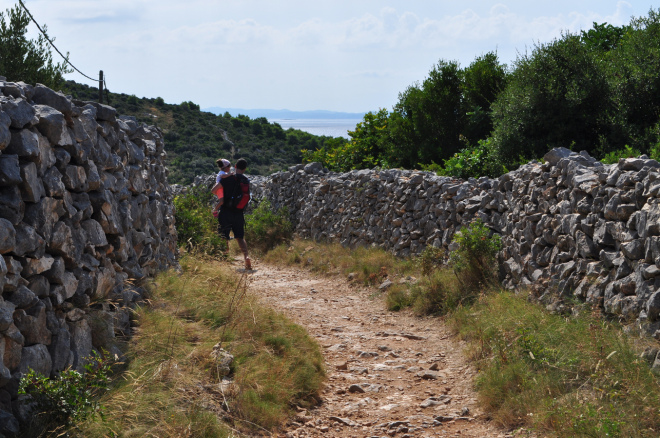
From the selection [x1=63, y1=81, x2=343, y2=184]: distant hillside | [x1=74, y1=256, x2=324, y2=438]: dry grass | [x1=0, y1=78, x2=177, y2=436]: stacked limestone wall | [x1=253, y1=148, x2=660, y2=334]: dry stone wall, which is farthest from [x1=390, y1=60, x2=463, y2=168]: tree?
[x1=63, y1=81, x2=343, y2=184]: distant hillside

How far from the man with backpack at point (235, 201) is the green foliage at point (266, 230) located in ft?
11.4

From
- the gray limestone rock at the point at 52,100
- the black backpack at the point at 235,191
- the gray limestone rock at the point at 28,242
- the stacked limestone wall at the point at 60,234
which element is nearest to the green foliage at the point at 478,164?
the black backpack at the point at 235,191

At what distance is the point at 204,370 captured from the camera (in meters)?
5.16

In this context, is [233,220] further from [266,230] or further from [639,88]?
[639,88]

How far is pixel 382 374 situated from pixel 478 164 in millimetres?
6283

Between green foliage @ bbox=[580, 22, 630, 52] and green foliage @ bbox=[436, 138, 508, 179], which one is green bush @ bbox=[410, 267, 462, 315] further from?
green foliage @ bbox=[580, 22, 630, 52]

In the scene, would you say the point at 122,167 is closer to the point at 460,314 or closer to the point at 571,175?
the point at 460,314

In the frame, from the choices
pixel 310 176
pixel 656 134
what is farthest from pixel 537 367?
pixel 310 176

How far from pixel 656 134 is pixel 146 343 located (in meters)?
8.17

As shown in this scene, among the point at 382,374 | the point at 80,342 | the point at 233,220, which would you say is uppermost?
the point at 233,220

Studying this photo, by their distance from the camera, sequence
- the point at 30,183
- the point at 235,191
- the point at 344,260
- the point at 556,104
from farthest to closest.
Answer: the point at 344,260, the point at 235,191, the point at 556,104, the point at 30,183

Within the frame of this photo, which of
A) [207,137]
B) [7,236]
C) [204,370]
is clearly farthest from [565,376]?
[207,137]

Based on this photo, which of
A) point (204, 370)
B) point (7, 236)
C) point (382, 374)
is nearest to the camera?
point (7, 236)

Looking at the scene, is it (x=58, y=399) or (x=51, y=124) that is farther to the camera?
(x=51, y=124)
